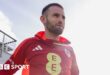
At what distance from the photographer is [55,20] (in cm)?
339

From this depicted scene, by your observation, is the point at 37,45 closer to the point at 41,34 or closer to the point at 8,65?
the point at 41,34

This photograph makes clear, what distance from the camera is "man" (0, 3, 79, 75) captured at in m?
3.22

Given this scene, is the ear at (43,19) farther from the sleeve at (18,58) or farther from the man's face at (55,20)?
the sleeve at (18,58)

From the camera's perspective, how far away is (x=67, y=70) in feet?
10.7

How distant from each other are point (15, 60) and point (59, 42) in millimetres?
677

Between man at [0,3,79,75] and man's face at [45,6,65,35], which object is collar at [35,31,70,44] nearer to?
man at [0,3,79,75]

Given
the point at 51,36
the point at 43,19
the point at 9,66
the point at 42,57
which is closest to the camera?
the point at 42,57

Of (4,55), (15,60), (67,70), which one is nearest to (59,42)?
(67,70)

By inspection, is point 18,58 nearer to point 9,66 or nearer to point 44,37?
point 9,66

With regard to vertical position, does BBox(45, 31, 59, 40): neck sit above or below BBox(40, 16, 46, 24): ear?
below

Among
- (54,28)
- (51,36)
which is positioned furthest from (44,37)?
(54,28)

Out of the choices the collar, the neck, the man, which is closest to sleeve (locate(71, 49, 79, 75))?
the man

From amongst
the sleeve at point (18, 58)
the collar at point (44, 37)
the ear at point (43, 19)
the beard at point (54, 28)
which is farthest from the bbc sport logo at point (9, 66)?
the ear at point (43, 19)

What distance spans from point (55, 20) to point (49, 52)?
1.51 feet
